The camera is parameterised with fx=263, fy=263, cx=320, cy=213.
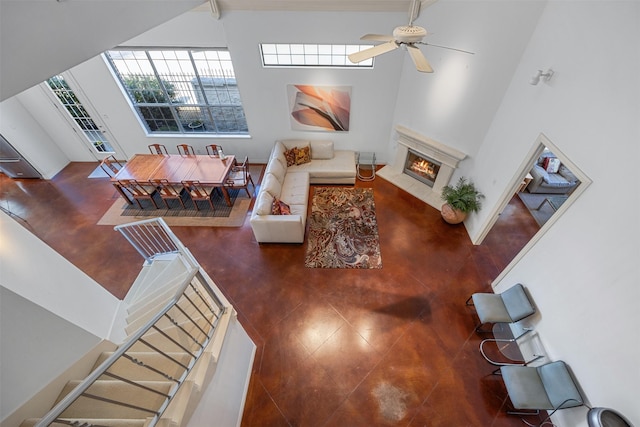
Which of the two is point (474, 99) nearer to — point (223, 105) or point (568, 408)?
point (568, 408)

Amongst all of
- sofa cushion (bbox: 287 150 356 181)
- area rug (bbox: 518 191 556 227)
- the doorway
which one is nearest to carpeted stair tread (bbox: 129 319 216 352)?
the doorway

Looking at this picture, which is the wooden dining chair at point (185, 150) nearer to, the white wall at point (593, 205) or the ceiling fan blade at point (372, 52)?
the ceiling fan blade at point (372, 52)

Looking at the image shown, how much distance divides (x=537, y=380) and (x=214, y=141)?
7.38 m

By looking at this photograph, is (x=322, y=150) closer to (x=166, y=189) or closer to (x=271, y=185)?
(x=271, y=185)

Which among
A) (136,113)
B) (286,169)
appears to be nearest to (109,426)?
(286,169)

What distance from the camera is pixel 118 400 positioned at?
206 cm

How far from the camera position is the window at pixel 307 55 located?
5.27 m

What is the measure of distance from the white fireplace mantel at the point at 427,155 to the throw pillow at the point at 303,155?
1850 mm

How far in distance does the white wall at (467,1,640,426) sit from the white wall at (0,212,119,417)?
4741mm

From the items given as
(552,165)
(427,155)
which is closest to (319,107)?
(427,155)

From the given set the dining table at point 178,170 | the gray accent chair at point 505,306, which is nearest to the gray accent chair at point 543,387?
the gray accent chair at point 505,306

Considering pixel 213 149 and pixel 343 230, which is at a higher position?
pixel 213 149

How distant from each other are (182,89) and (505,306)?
7396 millimetres

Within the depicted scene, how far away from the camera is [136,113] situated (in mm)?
6188
